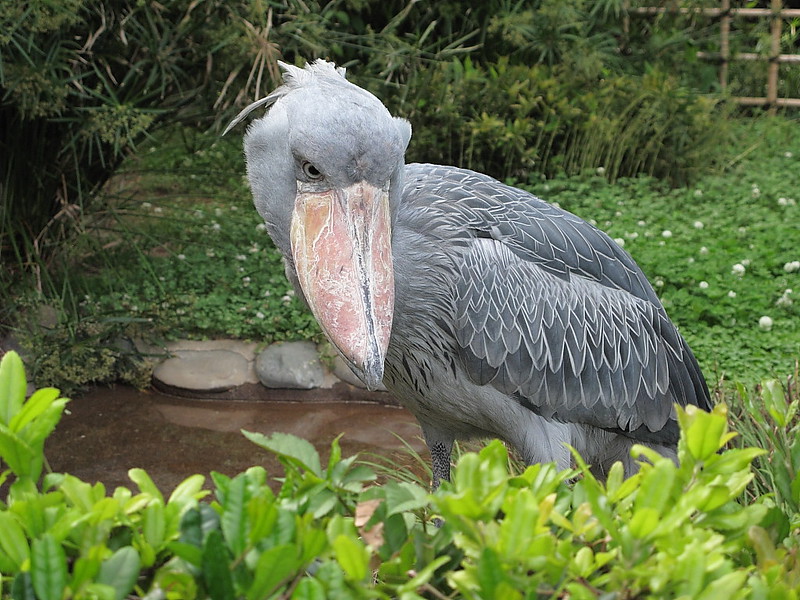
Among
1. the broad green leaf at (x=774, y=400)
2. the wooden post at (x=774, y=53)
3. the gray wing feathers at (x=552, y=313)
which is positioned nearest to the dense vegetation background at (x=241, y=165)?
the gray wing feathers at (x=552, y=313)

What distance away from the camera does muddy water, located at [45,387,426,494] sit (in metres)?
4.24

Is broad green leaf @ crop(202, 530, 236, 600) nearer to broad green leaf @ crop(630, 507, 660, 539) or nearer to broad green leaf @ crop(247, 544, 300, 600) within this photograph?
broad green leaf @ crop(247, 544, 300, 600)

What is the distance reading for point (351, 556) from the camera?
1.04 metres

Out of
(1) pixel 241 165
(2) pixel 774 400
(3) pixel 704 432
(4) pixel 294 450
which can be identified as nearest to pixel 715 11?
(1) pixel 241 165

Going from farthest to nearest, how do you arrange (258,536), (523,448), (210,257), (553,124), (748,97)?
(748,97), (553,124), (210,257), (523,448), (258,536)

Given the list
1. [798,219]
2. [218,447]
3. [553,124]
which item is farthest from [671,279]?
[218,447]

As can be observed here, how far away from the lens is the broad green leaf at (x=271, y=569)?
39.8 inches

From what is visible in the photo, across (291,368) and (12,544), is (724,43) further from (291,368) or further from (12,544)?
(12,544)

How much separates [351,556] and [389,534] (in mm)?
156

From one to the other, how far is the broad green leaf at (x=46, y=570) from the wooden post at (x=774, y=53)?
997 centimetres

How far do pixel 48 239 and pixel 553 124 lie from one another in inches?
140

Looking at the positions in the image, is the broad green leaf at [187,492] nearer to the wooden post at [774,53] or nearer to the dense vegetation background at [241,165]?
the dense vegetation background at [241,165]

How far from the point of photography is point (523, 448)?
2.70 metres

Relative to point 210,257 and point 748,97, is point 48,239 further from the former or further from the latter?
point 748,97
